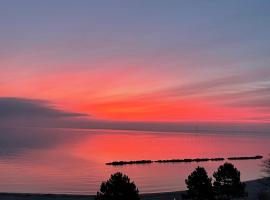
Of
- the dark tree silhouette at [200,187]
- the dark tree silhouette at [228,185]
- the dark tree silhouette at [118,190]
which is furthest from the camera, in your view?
the dark tree silhouette at [228,185]

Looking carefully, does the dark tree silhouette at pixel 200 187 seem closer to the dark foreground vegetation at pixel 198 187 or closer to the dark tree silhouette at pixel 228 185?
Result: the dark foreground vegetation at pixel 198 187

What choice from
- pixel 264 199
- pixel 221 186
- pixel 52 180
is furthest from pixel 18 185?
pixel 264 199

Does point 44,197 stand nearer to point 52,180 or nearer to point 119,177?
point 52,180

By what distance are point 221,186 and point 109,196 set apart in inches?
716

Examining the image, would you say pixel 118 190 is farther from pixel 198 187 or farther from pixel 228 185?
pixel 228 185

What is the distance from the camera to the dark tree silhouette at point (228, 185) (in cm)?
4219

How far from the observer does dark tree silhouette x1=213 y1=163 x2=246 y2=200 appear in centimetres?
4219

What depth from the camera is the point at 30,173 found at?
89625 millimetres

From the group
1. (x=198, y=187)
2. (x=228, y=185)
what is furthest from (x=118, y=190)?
(x=228, y=185)

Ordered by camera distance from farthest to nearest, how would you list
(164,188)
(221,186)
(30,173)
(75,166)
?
(75,166) < (30,173) < (164,188) < (221,186)

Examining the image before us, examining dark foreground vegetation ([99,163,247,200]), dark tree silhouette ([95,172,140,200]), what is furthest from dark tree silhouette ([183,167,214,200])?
dark tree silhouette ([95,172,140,200])

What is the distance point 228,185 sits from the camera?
4272 centimetres

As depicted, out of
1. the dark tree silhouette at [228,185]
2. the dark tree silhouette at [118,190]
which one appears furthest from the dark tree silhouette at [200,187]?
the dark tree silhouette at [118,190]

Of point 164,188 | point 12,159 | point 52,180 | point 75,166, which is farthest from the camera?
point 12,159
